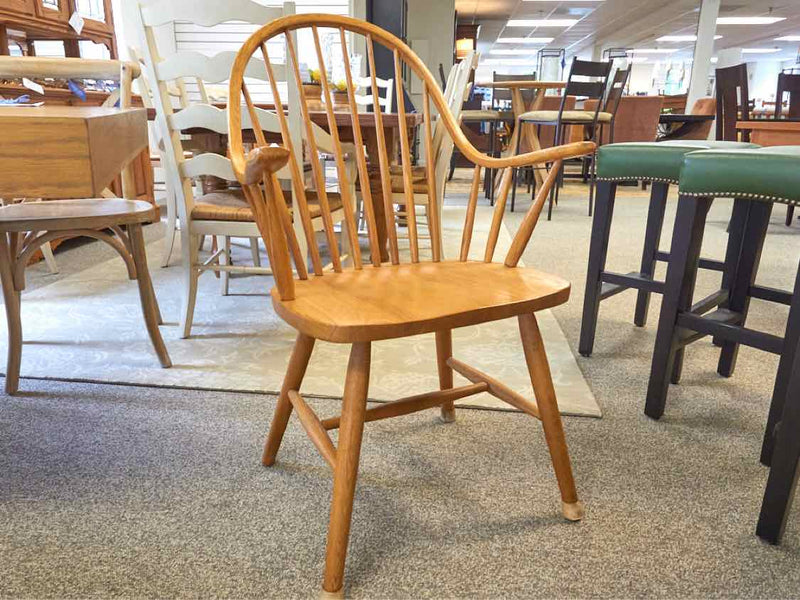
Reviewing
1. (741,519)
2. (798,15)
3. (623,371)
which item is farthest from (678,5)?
(741,519)

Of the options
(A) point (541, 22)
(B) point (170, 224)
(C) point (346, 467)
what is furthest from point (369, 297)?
(A) point (541, 22)

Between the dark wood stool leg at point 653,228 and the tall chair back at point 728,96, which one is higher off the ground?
the tall chair back at point 728,96

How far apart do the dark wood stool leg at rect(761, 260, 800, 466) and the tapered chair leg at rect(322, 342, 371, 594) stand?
3.00 ft

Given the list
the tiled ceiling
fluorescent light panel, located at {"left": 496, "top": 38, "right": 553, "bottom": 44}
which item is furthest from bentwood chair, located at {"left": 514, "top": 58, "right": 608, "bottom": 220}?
fluorescent light panel, located at {"left": 496, "top": 38, "right": 553, "bottom": 44}

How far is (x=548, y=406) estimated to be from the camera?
3.63ft

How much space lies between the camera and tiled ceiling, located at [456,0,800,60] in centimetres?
1059

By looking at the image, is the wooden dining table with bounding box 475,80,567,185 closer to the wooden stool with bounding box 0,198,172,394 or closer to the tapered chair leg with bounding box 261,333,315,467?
the wooden stool with bounding box 0,198,172,394

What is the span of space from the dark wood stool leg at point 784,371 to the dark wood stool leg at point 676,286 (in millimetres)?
229

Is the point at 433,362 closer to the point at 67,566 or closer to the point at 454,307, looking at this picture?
the point at 454,307

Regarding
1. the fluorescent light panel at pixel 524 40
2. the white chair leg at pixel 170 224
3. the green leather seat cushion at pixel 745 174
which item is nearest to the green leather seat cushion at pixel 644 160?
the green leather seat cushion at pixel 745 174

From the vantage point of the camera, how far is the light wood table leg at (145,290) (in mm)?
1680

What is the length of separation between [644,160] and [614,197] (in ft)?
0.60

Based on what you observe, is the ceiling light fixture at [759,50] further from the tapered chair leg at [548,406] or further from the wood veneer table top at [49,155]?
the wood veneer table top at [49,155]

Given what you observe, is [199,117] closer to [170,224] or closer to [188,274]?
[188,274]
